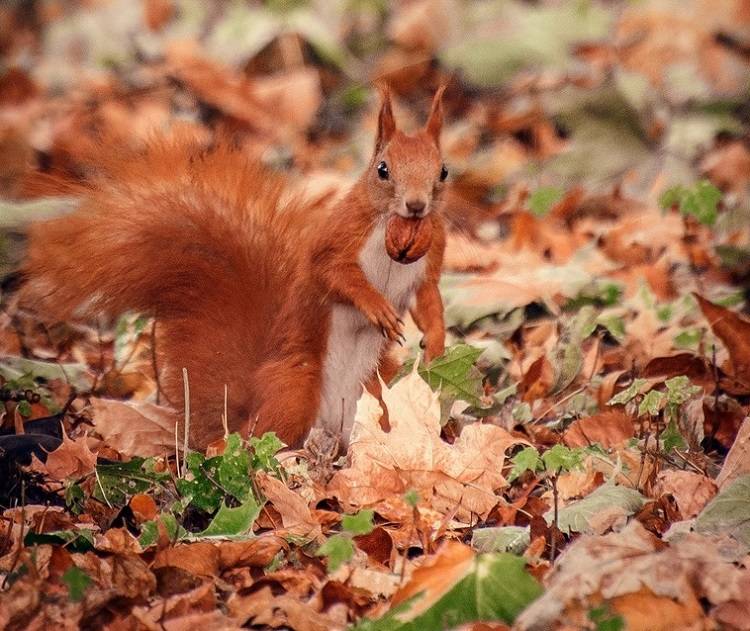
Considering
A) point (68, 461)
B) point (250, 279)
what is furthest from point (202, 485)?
point (250, 279)

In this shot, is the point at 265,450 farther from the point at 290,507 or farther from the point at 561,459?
the point at 561,459

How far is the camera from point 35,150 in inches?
196

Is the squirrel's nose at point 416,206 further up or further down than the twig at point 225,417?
further up

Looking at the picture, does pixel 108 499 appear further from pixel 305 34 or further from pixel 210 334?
pixel 305 34

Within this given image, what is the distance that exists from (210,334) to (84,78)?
3986mm

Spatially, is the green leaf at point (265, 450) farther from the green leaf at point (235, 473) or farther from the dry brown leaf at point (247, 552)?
the dry brown leaf at point (247, 552)

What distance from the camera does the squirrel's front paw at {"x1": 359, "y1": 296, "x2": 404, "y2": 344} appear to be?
276 centimetres

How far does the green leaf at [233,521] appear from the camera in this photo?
2.21 metres

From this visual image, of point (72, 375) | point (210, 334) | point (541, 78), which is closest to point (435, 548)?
point (210, 334)

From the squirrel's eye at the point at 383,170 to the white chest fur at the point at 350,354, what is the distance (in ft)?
0.77

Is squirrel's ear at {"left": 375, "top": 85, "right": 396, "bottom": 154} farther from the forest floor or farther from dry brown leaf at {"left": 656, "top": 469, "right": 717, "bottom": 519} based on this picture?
dry brown leaf at {"left": 656, "top": 469, "right": 717, "bottom": 519}

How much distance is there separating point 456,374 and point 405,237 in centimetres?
33

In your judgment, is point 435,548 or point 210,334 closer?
point 435,548

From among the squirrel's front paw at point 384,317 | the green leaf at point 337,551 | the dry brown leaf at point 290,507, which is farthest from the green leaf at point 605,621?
the squirrel's front paw at point 384,317
